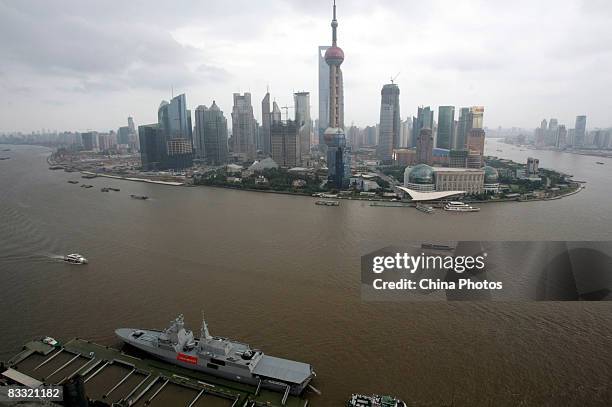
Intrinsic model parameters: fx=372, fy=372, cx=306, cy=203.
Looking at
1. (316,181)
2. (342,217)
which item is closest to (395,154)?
(316,181)

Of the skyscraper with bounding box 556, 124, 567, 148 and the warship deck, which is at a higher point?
the skyscraper with bounding box 556, 124, 567, 148

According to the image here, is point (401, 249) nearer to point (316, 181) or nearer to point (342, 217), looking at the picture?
point (342, 217)

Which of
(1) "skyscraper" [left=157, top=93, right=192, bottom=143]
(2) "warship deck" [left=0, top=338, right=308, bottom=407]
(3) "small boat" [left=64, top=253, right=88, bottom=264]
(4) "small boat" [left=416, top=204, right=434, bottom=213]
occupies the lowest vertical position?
(2) "warship deck" [left=0, top=338, right=308, bottom=407]

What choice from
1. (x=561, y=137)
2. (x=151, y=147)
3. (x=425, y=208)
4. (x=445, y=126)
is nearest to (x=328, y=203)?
(x=425, y=208)

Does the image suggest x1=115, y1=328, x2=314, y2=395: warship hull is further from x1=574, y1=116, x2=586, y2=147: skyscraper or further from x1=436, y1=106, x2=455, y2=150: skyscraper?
x1=574, y1=116, x2=586, y2=147: skyscraper

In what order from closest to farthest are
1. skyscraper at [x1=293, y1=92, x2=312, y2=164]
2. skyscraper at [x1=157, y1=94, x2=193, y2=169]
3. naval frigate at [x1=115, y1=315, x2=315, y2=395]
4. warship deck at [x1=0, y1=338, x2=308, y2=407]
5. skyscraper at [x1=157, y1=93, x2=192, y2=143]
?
warship deck at [x1=0, y1=338, x2=308, y2=407] < naval frigate at [x1=115, y1=315, x2=315, y2=395] < skyscraper at [x1=157, y1=94, x2=193, y2=169] < skyscraper at [x1=157, y1=93, x2=192, y2=143] < skyscraper at [x1=293, y1=92, x2=312, y2=164]

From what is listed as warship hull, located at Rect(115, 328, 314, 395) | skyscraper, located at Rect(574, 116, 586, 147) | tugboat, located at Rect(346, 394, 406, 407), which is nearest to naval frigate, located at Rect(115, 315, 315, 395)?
warship hull, located at Rect(115, 328, 314, 395)

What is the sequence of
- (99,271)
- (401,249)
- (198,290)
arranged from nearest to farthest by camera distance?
(198,290)
(99,271)
(401,249)

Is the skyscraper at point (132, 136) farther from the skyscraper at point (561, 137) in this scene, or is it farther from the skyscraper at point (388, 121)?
the skyscraper at point (561, 137)

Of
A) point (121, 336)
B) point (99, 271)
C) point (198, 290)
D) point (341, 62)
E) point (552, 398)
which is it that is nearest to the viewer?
point (552, 398)
